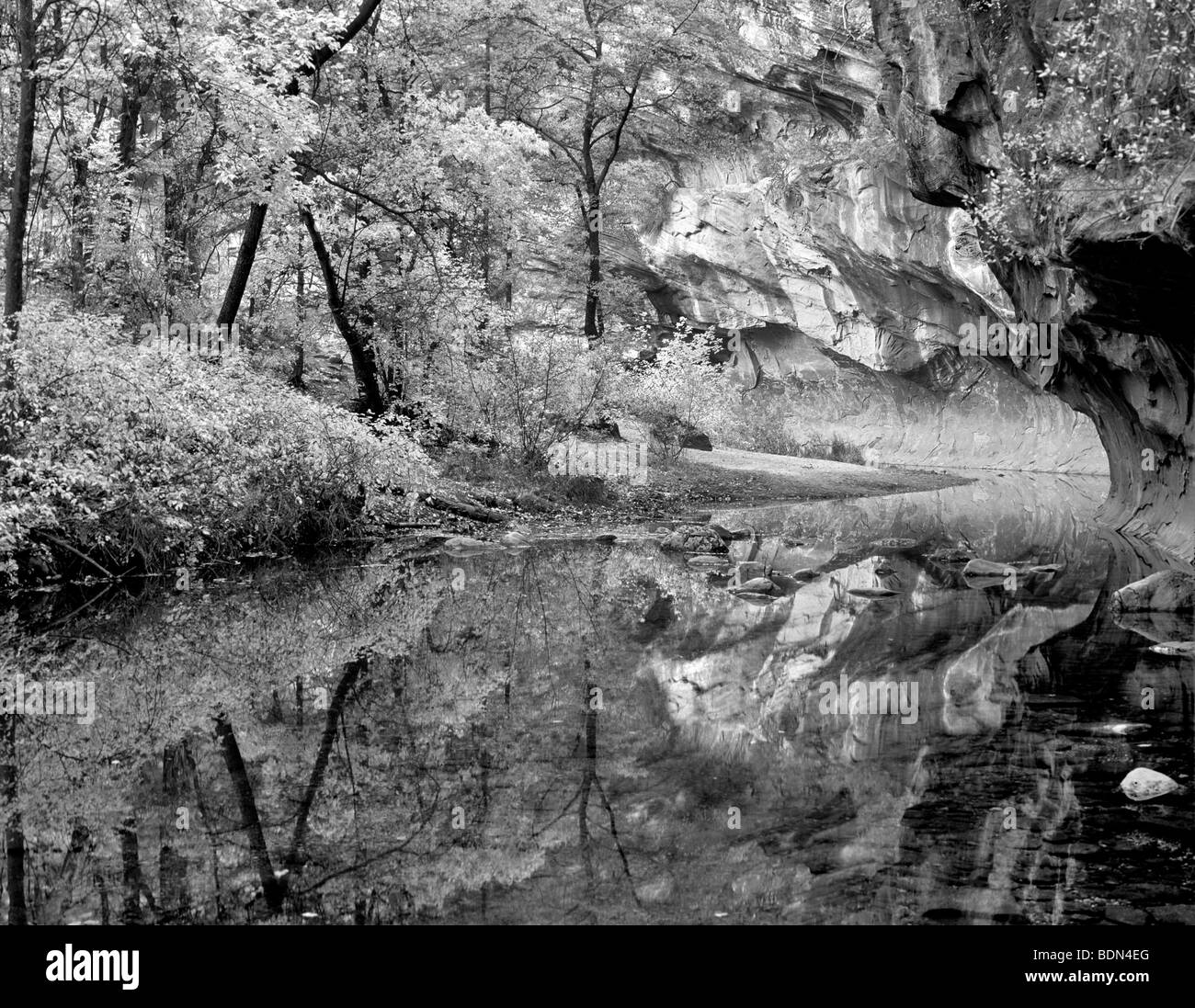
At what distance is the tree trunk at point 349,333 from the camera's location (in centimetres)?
2106

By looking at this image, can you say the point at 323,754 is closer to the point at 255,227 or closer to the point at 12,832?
the point at 12,832

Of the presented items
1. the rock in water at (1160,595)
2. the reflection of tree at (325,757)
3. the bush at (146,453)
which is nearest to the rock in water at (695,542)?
the bush at (146,453)

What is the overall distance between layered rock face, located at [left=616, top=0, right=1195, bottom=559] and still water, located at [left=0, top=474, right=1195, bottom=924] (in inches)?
235

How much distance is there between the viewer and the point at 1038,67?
1827 cm

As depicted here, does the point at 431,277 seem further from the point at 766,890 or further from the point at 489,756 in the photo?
the point at 766,890

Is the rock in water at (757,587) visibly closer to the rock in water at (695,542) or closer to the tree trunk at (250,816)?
the rock in water at (695,542)

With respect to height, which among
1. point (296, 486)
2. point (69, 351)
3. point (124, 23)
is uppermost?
point (124, 23)

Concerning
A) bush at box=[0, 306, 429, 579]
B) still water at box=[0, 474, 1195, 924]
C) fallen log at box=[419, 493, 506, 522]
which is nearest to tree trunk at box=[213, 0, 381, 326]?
bush at box=[0, 306, 429, 579]

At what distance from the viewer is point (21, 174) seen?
46.8 feet

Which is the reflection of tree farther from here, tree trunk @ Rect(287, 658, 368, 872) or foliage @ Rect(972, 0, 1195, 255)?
foliage @ Rect(972, 0, 1195, 255)

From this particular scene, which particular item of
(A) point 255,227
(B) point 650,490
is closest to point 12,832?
(A) point 255,227

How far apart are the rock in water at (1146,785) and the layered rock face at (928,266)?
7132 millimetres
